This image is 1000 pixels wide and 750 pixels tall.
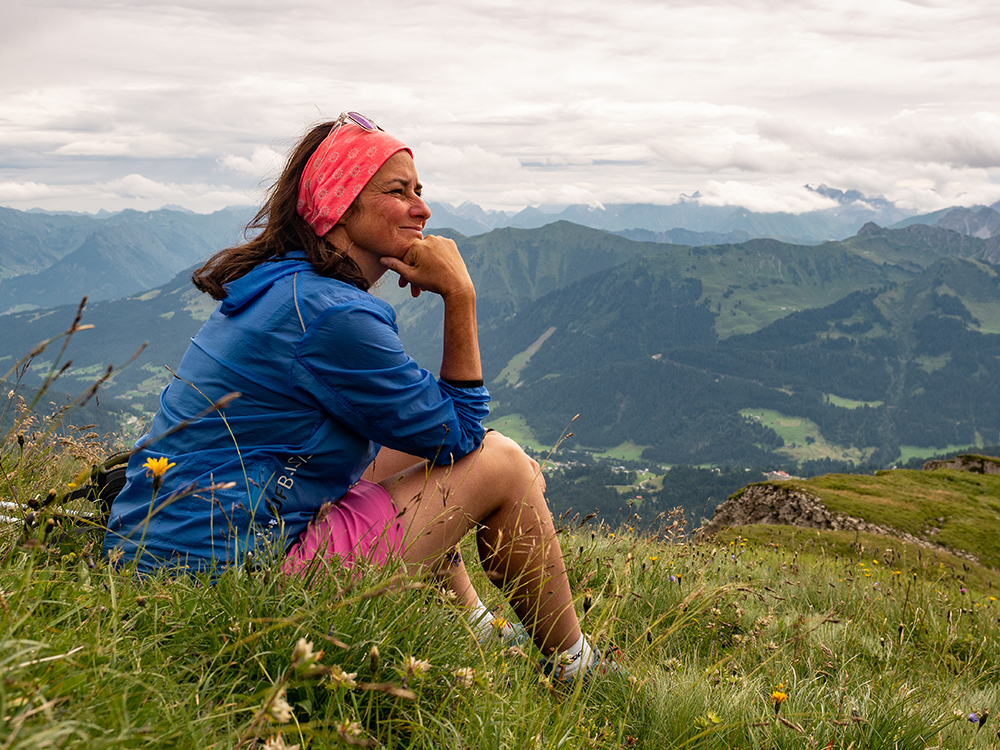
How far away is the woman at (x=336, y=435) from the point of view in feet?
7.79

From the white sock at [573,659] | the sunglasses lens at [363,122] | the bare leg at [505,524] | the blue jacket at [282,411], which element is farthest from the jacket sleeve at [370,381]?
the sunglasses lens at [363,122]

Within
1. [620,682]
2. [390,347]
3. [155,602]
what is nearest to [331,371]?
[390,347]

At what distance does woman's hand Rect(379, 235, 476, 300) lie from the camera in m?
2.96

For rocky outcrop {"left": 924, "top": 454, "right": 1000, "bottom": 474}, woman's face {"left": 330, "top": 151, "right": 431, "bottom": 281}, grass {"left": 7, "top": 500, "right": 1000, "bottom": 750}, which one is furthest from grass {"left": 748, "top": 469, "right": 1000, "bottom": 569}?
woman's face {"left": 330, "top": 151, "right": 431, "bottom": 281}

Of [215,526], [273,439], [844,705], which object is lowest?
[844,705]

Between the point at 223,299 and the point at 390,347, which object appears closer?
the point at 390,347

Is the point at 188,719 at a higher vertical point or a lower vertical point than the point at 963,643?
higher

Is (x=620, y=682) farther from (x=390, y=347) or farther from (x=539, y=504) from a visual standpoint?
(x=390, y=347)

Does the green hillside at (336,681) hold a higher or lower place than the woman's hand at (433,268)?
lower

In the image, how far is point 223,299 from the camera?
2.69 metres

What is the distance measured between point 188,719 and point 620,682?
175cm

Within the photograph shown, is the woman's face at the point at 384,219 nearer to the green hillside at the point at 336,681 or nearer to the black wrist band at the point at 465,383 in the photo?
the black wrist band at the point at 465,383

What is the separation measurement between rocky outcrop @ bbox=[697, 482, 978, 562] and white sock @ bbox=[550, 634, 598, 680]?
1260 centimetres

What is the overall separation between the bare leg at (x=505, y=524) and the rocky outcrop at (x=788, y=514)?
12684 mm
